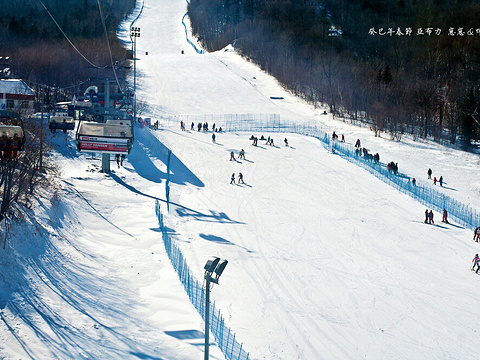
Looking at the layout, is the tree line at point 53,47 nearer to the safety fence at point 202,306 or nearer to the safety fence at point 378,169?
the safety fence at point 378,169


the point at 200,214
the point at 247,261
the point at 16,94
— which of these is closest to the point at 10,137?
the point at 247,261

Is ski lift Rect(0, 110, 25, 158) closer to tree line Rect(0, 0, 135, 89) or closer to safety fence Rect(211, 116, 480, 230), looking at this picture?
safety fence Rect(211, 116, 480, 230)

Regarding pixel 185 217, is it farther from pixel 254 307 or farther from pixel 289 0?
pixel 289 0

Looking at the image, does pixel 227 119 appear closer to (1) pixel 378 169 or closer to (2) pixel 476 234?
(1) pixel 378 169

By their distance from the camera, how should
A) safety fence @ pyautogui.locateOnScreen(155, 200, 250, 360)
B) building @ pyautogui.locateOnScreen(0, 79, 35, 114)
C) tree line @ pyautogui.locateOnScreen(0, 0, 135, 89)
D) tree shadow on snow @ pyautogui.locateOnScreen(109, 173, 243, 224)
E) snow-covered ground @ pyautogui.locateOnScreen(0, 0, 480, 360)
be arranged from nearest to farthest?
safety fence @ pyautogui.locateOnScreen(155, 200, 250, 360), snow-covered ground @ pyautogui.locateOnScreen(0, 0, 480, 360), tree shadow on snow @ pyautogui.locateOnScreen(109, 173, 243, 224), building @ pyautogui.locateOnScreen(0, 79, 35, 114), tree line @ pyautogui.locateOnScreen(0, 0, 135, 89)

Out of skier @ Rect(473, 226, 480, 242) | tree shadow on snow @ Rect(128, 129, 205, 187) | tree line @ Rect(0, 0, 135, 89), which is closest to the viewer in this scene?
skier @ Rect(473, 226, 480, 242)

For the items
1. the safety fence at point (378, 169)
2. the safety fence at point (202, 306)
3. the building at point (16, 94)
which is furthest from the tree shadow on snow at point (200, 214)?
the safety fence at point (378, 169)

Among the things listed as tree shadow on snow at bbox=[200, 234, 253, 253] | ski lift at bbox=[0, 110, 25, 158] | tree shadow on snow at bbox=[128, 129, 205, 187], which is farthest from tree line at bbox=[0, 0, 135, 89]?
ski lift at bbox=[0, 110, 25, 158]
